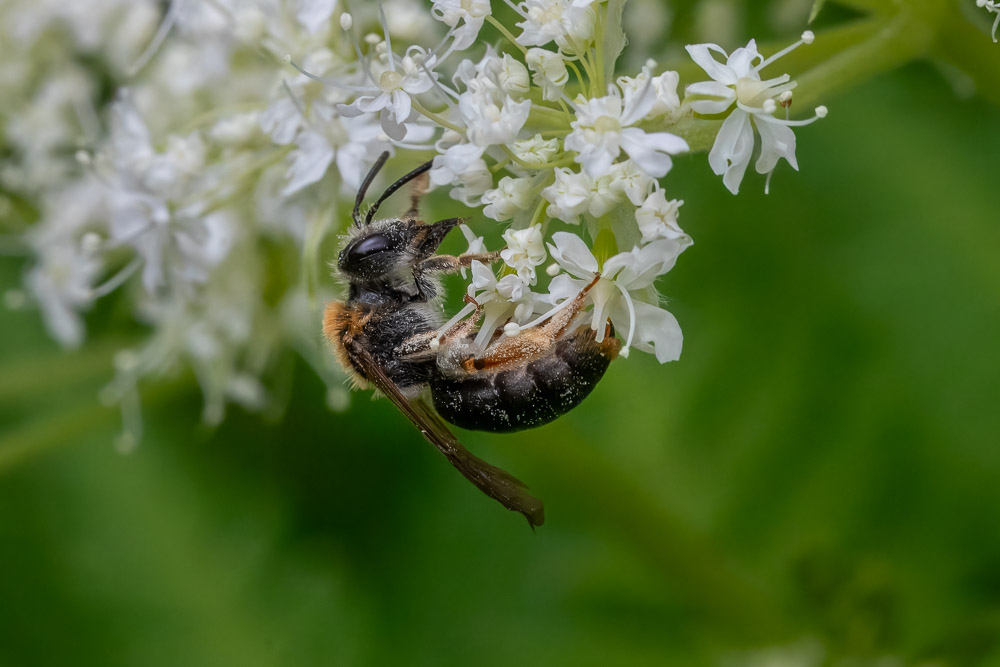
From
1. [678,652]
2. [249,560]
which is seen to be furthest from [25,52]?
[678,652]

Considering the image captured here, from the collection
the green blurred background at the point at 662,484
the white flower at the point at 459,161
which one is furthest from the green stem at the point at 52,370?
the white flower at the point at 459,161

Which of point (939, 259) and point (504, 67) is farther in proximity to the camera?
point (939, 259)

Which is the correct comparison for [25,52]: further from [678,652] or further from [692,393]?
[678,652]

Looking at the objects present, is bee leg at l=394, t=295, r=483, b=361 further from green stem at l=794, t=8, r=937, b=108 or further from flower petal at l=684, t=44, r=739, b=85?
green stem at l=794, t=8, r=937, b=108

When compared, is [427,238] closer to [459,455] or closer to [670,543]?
[459,455]

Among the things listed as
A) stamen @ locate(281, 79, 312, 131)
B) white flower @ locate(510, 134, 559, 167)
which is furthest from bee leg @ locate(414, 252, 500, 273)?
stamen @ locate(281, 79, 312, 131)
